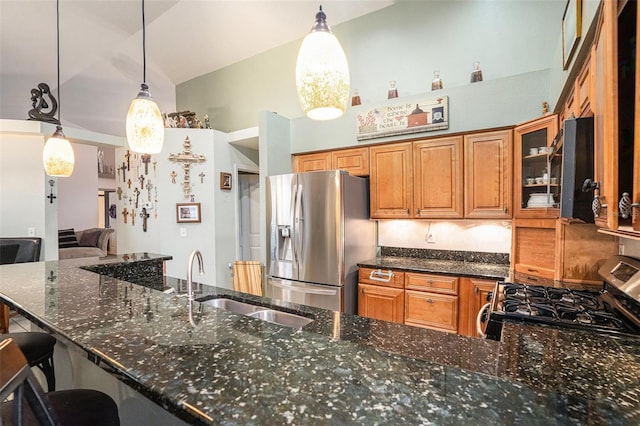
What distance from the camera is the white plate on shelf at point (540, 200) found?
2.14 metres

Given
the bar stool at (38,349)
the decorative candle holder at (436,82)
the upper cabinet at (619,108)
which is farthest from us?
the decorative candle holder at (436,82)

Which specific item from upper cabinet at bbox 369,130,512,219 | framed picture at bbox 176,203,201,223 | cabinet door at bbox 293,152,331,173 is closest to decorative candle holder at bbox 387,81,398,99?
upper cabinet at bbox 369,130,512,219

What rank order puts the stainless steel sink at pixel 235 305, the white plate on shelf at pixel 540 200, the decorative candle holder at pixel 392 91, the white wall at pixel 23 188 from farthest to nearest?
the white wall at pixel 23 188 → the decorative candle holder at pixel 392 91 → the white plate on shelf at pixel 540 200 → the stainless steel sink at pixel 235 305

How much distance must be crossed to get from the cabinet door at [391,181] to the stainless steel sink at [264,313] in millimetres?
1914

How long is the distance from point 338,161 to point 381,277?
4.63 feet

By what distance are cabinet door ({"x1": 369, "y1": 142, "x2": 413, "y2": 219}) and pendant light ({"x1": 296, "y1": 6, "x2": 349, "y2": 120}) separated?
6.44 feet

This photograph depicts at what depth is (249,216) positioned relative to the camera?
499 centimetres

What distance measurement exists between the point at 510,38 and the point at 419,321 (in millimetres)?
2851

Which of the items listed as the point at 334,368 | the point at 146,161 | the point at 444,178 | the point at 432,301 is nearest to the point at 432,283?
the point at 432,301

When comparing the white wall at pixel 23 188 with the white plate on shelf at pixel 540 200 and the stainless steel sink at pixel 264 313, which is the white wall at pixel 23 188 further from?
the white plate on shelf at pixel 540 200

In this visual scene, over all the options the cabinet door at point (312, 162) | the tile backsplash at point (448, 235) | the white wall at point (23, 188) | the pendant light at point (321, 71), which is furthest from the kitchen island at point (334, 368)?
the white wall at point (23, 188)

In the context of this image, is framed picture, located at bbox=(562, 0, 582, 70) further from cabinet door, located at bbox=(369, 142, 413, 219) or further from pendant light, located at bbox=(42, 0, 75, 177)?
pendant light, located at bbox=(42, 0, 75, 177)

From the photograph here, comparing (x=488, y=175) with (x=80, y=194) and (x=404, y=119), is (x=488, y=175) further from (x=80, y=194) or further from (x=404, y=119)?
(x=80, y=194)

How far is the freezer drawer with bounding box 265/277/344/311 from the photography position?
2.94 m
